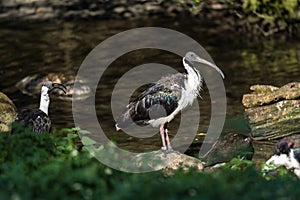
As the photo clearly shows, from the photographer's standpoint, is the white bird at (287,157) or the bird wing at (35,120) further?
the bird wing at (35,120)

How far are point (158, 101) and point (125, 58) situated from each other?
34.4 ft

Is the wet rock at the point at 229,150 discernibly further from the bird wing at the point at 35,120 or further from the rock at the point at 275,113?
the bird wing at the point at 35,120

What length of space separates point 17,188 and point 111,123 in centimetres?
1084

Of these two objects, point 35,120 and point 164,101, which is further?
point 164,101

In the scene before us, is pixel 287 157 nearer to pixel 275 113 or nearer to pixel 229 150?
pixel 229 150

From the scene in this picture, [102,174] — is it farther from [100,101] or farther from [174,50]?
[174,50]

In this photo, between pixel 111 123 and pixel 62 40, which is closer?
pixel 111 123

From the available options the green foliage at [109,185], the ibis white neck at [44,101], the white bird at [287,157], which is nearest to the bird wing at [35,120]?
the ibis white neck at [44,101]

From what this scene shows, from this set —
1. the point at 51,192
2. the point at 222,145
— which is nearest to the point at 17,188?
the point at 51,192

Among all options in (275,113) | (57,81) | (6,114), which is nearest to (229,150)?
(275,113)

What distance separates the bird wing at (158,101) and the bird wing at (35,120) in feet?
6.32

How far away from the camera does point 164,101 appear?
1444 cm

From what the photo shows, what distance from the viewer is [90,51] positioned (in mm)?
25500

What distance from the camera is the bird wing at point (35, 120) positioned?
13.1 meters
